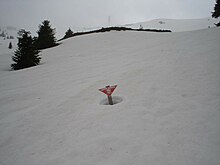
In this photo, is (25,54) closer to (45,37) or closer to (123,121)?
(45,37)

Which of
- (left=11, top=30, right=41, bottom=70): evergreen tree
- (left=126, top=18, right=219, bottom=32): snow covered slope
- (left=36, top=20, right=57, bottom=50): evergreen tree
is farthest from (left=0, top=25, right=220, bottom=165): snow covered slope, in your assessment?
(left=126, top=18, right=219, bottom=32): snow covered slope

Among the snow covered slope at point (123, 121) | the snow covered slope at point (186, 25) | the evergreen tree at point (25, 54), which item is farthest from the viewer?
the snow covered slope at point (186, 25)

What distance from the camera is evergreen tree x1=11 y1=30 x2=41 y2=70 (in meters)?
11.3

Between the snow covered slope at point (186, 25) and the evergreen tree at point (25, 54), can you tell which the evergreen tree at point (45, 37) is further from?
the snow covered slope at point (186, 25)

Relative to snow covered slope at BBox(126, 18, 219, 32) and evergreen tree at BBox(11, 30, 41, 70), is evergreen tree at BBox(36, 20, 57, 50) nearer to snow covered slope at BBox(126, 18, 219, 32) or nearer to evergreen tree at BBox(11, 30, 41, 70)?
evergreen tree at BBox(11, 30, 41, 70)

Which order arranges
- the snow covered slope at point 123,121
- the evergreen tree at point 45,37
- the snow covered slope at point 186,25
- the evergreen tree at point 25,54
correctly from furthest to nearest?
the snow covered slope at point 186,25
the evergreen tree at point 45,37
the evergreen tree at point 25,54
the snow covered slope at point 123,121

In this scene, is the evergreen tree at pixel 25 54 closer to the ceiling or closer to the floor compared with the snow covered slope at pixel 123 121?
closer to the ceiling

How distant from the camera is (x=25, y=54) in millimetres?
11547

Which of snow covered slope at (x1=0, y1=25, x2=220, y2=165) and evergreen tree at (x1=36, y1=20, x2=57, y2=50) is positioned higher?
evergreen tree at (x1=36, y1=20, x2=57, y2=50)

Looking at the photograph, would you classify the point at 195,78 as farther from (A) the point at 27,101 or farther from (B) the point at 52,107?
(A) the point at 27,101

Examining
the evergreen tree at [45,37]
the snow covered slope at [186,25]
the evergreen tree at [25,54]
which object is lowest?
the evergreen tree at [25,54]

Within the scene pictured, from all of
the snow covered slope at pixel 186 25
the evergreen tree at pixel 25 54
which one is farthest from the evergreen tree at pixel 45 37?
the snow covered slope at pixel 186 25

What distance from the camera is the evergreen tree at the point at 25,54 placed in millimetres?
11289

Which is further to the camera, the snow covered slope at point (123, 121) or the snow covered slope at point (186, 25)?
the snow covered slope at point (186, 25)
